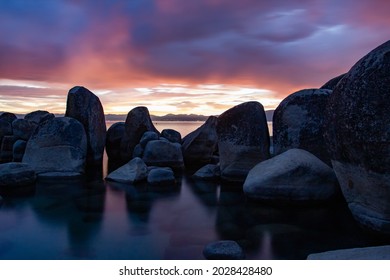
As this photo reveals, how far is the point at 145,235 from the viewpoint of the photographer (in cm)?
496

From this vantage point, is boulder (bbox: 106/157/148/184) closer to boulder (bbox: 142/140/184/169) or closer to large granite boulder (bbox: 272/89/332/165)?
boulder (bbox: 142/140/184/169)

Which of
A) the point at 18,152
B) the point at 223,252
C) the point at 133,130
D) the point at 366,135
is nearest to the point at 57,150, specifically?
the point at 18,152

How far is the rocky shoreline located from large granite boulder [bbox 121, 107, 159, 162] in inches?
1.5

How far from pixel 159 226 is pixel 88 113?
6.80 metres

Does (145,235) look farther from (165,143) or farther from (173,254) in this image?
(165,143)

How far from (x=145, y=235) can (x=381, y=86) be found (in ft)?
12.3

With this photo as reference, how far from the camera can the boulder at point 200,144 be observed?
40.2 feet

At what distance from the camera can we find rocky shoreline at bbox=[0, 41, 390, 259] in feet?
15.0

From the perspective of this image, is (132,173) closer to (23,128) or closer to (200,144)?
(200,144)

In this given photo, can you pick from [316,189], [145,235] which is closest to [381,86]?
[316,189]

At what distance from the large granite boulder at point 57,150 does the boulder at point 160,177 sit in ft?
7.62

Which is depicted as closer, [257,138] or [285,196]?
[285,196]

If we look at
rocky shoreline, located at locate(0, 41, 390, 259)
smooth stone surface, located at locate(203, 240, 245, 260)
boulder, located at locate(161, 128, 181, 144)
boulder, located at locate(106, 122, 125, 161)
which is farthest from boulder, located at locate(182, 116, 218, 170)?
smooth stone surface, located at locate(203, 240, 245, 260)

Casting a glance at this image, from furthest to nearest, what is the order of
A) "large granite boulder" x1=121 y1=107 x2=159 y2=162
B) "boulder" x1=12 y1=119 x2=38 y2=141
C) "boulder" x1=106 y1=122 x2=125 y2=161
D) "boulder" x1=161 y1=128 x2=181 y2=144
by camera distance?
"boulder" x1=161 y1=128 x2=181 y2=144, "boulder" x1=106 y1=122 x2=125 y2=161, "boulder" x1=12 y1=119 x2=38 y2=141, "large granite boulder" x1=121 y1=107 x2=159 y2=162
